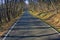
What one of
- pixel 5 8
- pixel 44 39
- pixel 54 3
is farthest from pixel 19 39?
pixel 54 3

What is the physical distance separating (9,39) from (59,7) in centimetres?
3074

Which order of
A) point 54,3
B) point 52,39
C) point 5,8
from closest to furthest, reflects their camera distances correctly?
1. point 52,39
2. point 5,8
3. point 54,3

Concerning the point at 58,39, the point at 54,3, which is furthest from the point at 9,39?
the point at 54,3

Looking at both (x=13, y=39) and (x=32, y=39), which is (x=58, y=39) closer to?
(x=32, y=39)

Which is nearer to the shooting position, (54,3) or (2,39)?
(2,39)

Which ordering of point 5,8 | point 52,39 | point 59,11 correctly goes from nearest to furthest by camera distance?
point 52,39 → point 5,8 → point 59,11

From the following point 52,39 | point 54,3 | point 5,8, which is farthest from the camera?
point 54,3

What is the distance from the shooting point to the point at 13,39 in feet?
49.4

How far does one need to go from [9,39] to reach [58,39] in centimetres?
321

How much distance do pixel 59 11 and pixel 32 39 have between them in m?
29.3

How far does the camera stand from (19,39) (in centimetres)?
1513

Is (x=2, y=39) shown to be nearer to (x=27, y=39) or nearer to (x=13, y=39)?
(x=13, y=39)

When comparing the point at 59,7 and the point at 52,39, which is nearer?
the point at 52,39

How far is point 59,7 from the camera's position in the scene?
1762 inches
